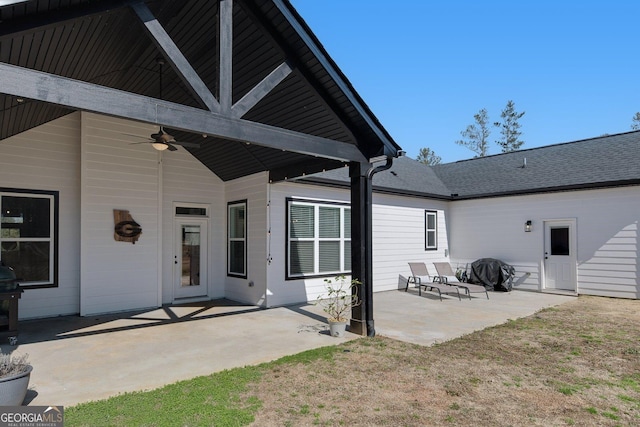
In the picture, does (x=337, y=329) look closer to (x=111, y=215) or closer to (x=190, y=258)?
(x=190, y=258)

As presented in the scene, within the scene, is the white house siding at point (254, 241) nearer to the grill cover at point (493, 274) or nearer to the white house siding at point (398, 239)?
the white house siding at point (398, 239)

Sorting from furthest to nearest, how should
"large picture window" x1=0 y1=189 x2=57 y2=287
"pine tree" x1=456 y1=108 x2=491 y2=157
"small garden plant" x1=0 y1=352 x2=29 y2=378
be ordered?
"pine tree" x1=456 y1=108 x2=491 y2=157 → "large picture window" x1=0 y1=189 x2=57 y2=287 → "small garden plant" x1=0 y1=352 x2=29 y2=378

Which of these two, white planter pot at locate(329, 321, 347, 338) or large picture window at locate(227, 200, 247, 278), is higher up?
large picture window at locate(227, 200, 247, 278)

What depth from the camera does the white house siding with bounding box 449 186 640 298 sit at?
8984 millimetres

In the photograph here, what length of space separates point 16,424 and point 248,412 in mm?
1826

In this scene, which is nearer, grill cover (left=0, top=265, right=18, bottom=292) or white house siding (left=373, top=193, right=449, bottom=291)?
grill cover (left=0, top=265, right=18, bottom=292)

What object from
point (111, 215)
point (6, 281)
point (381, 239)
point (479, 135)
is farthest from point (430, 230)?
point (479, 135)

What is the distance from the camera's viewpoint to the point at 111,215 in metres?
7.43

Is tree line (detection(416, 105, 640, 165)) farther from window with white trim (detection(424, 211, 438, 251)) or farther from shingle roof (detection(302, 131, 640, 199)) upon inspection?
window with white trim (detection(424, 211, 438, 251))

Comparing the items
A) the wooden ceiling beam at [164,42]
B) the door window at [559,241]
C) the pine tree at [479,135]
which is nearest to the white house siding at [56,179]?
the wooden ceiling beam at [164,42]

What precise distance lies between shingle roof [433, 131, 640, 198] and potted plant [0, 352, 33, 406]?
11.3 metres

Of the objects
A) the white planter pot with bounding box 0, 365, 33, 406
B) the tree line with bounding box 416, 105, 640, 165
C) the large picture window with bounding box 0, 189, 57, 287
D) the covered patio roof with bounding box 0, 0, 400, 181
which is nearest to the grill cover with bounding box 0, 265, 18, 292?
the large picture window with bounding box 0, 189, 57, 287

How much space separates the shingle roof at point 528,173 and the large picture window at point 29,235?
5010mm

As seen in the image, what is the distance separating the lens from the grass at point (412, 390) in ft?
10.2
